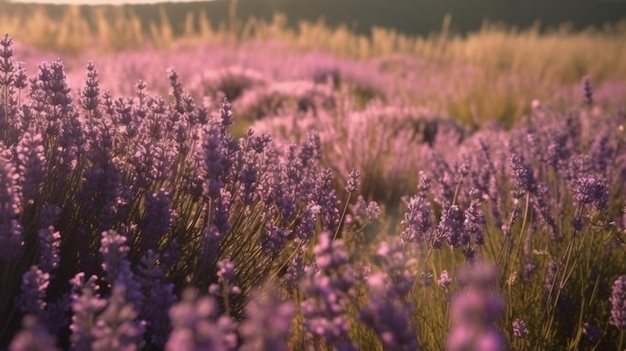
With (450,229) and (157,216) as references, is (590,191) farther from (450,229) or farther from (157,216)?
(157,216)

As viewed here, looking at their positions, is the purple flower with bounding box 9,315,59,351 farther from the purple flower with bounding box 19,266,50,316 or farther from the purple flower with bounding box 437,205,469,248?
the purple flower with bounding box 437,205,469,248

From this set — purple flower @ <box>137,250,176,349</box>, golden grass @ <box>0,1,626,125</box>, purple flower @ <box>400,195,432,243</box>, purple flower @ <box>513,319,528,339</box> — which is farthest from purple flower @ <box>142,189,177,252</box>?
golden grass @ <box>0,1,626,125</box>

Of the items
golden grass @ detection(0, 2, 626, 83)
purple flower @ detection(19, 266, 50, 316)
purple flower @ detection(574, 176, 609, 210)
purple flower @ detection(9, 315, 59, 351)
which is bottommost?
golden grass @ detection(0, 2, 626, 83)

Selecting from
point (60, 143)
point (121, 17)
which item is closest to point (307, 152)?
point (60, 143)

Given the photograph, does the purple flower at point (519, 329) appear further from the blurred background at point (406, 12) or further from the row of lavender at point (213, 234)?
the blurred background at point (406, 12)

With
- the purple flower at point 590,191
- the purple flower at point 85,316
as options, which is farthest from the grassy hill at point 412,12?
the purple flower at point 85,316

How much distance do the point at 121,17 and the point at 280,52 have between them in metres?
3.63

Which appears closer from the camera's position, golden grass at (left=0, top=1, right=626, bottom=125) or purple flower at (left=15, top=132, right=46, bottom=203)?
purple flower at (left=15, top=132, right=46, bottom=203)

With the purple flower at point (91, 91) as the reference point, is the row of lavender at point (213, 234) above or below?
below

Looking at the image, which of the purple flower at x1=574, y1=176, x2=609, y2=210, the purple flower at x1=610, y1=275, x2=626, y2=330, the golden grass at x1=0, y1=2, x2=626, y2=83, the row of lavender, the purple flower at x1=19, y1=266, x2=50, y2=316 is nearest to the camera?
the purple flower at x1=19, y1=266, x2=50, y2=316

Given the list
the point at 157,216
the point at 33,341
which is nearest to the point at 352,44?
the point at 157,216

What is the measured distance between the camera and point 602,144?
3.81m

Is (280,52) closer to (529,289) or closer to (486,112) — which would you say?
(486,112)

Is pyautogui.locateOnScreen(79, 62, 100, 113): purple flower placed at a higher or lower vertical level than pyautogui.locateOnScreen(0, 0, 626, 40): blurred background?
higher
